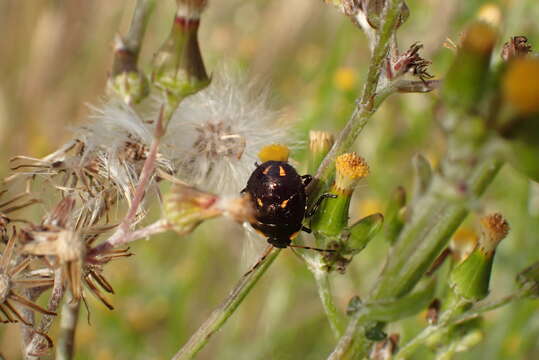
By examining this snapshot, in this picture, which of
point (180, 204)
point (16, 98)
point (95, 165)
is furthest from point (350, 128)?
point (16, 98)

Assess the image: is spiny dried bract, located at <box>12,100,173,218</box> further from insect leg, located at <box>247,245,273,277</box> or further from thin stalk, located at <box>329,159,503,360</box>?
thin stalk, located at <box>329,159,503,360</box>

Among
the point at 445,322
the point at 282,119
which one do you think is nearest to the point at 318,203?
the point at 445,322

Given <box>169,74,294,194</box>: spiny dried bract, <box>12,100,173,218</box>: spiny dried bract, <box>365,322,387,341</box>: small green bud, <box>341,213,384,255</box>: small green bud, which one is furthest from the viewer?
<box>169,74,294,194</box>: spiny dried bract

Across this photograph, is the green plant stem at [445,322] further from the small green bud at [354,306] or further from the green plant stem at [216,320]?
the green plant stem at [216,320]

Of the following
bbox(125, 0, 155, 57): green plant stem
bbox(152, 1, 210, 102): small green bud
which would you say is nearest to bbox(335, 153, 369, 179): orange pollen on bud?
bbox(152, 1, 210, 102): small green bud

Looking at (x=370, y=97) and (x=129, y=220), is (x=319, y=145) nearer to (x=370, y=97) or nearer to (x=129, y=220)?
(x=370, y=97)

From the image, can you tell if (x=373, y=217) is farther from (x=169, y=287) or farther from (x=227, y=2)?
(x=227, y=2)

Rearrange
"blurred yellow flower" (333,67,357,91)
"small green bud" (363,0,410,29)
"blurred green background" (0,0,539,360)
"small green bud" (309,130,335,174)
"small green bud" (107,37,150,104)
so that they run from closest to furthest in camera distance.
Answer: "small green bud" (107,37,150,104) → "small green bud" (363,0,410,29) → "small green bud" (309,130,335,174) → "blurred green background" (0,0,539,360) → "blurred yellow flower" (333,67,357,91)
